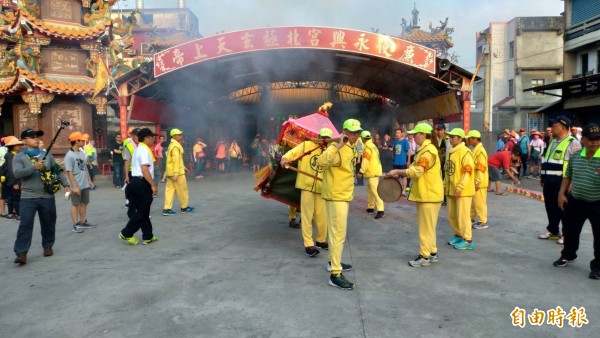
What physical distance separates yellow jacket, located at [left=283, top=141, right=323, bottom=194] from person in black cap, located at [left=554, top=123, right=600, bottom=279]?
2.77 meters

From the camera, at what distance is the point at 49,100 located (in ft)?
44.8

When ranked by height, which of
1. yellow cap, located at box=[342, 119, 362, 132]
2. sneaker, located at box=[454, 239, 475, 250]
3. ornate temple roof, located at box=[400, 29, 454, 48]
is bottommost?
sneaker, located at box=[454, 239, 475, 250]

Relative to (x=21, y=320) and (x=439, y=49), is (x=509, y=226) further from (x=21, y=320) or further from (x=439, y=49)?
(x=439, y=49)

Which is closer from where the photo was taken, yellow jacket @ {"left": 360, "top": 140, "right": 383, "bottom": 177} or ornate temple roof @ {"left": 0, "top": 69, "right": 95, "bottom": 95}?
yellow jacket @ {"left": 360, "top": 140, "right": 383, "bottom": 177}

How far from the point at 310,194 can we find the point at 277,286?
4.78 feet

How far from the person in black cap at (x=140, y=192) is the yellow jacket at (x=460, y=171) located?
3984 mm

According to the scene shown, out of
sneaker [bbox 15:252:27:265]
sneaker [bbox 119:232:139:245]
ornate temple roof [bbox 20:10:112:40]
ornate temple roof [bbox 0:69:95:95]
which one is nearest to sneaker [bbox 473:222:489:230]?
sneaker [bbox 119:232:139:245]

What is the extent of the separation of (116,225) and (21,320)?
11.7 ft

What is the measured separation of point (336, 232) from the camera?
392cm

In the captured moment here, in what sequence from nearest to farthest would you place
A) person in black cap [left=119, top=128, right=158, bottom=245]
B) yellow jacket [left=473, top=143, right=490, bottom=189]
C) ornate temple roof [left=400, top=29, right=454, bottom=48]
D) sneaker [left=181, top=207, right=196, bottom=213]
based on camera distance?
person in black cap [left=119, top=128, right=158, bottom=245]
yellow jacket [left=473, top=143, right=490, bottom=189]
sneaker [left=181, top=207, right=196, bottom=213]
ornate temple roof [left=400, top=29, right=454, bottom=48]

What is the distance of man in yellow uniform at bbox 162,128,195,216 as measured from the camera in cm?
735

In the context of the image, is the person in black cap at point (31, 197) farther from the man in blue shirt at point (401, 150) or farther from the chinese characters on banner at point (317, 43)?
the man in blue shirt at point (401, 150)

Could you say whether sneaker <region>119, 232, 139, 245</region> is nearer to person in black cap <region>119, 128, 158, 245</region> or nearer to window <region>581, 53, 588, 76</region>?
person in black cap <region>119, 128, 158, 245</region>

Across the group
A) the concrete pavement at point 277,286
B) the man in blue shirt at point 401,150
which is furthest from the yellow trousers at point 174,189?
the man in blue shirt at point 401,150
